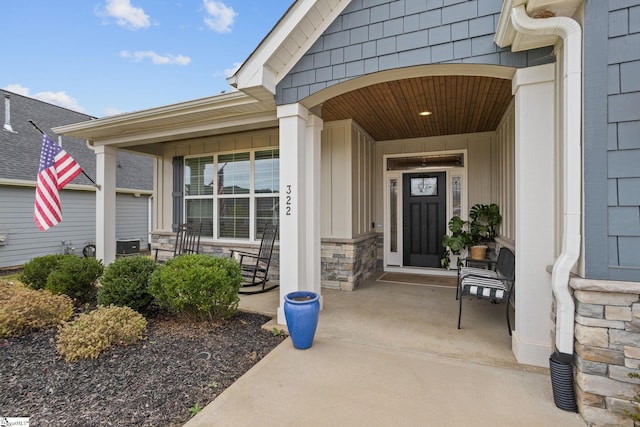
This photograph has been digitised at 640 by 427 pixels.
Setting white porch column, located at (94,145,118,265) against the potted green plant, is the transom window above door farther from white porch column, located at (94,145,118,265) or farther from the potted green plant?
white porch column, located at (94,145,118,265)

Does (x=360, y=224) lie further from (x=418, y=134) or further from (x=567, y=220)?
(x=567, y=220)

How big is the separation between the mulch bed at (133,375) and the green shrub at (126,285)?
1.51 feet

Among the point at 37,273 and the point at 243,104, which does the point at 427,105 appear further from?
the point at 37,273

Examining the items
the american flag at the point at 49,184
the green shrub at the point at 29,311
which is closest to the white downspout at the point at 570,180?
the green shrub at the point at 29,311

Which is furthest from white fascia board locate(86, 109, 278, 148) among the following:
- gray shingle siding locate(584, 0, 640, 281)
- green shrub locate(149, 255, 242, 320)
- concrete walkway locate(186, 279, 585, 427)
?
gray shingle siding locate(584, 0, 640, 281)

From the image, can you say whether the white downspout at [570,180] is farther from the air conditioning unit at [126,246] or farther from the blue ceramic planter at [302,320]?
the air conditioning unit at [126,246]

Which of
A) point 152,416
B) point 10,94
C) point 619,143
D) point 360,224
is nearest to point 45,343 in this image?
point 152,416

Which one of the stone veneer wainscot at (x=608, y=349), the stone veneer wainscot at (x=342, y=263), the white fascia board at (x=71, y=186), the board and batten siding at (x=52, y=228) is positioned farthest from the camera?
the board and batten siding at (x=52, y=228)

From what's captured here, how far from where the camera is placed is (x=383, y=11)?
293 cm

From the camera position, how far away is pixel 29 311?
3.15 m

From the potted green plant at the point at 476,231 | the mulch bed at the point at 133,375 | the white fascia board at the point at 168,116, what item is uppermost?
the white fascia board at the point at 168,116

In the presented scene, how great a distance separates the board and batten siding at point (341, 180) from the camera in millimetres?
4938

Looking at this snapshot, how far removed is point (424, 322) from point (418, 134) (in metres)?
3.60

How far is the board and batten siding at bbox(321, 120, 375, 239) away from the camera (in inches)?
194
